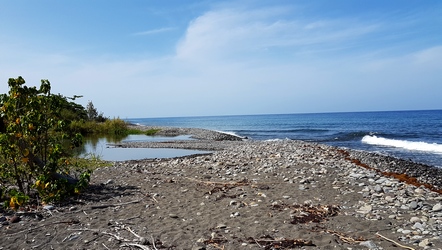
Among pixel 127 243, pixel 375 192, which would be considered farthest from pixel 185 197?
pixel 375 192

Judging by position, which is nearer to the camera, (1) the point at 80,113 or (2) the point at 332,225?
(2) the point at 332,225

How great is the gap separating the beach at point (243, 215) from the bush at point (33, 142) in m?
0.61

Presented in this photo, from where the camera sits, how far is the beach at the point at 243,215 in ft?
19.2

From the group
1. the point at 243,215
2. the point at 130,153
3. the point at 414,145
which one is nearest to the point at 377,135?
the point at 414,145

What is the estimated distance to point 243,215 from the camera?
24.2ft

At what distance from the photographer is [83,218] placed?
7.32 m

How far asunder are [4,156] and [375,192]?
1020cm

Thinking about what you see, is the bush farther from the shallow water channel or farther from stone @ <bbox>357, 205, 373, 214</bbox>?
the shallow water channel

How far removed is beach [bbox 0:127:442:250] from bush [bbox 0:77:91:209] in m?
0.61

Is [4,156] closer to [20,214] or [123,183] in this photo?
[20,214]

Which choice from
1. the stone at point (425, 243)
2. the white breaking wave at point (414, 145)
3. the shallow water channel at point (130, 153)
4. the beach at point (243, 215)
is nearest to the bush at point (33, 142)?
the beach at point (243, 215)

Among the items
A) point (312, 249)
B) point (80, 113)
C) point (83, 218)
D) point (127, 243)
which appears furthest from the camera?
point (80, 113)

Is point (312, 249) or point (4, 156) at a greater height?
point (4, 156)

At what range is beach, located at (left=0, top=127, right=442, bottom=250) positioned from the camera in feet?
19.2
